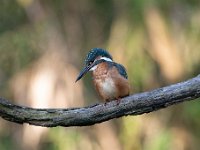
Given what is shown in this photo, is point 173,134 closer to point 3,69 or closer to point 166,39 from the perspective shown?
point 166,39

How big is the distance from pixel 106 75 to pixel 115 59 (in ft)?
11.9

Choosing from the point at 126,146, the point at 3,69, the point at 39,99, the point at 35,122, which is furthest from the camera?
the point at 3,69

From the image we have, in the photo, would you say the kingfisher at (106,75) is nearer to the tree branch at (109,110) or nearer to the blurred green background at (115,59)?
the tree branch at (109,110)

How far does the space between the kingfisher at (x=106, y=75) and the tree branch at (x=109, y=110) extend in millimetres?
219

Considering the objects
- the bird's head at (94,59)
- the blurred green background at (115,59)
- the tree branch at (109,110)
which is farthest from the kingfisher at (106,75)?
the blurred green background at (115,59)

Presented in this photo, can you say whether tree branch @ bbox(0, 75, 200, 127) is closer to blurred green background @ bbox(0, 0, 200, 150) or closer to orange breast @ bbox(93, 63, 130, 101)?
orange breast @ bbox(93, 63, 130, 101)

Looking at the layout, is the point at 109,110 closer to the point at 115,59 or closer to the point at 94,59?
the point at 94,59

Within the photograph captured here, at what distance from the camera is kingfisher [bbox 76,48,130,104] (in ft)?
14.7

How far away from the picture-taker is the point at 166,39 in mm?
8266

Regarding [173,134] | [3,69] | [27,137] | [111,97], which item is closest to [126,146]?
[173,134]

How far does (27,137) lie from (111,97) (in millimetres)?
3846

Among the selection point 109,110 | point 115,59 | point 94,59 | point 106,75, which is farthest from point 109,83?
point 115,59

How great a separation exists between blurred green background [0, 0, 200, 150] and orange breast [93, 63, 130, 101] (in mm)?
3256

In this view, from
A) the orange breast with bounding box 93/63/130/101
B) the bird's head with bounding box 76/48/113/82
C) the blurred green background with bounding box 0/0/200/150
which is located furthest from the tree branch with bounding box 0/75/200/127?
the blurred green background with bounding box 0/0/200/150
